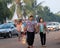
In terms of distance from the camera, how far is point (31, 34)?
16.5 metres

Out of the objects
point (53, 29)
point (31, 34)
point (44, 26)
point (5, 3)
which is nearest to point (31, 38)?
point (31, 34)

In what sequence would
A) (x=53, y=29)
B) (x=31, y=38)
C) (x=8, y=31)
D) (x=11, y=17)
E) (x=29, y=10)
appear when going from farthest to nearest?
(x=29, y=10) < (x=11, y=17) < (x=53, y=29) < (x=8, y=31) < (x=31, y=38)

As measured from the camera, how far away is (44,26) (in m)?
18.6

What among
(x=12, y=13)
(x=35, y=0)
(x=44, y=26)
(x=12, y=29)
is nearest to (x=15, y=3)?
(x=12, y=13)

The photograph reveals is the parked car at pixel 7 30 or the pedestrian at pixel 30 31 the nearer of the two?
the pedestrian at pixel 30 31

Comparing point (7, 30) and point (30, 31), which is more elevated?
point (30, 31)

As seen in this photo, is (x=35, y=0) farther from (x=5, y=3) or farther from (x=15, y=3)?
(x=5, y=3)

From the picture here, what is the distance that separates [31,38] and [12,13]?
51.5 metres

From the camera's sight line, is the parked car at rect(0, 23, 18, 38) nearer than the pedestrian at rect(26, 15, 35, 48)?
No

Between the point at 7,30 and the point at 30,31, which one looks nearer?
the point at 30,31

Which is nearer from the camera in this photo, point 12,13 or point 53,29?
point 53,29

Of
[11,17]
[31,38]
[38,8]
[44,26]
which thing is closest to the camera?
[31,38]

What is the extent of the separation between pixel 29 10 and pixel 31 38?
66.2m

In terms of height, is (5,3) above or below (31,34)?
above
